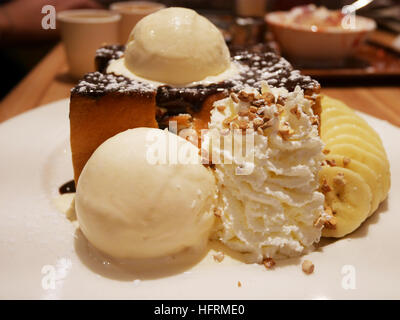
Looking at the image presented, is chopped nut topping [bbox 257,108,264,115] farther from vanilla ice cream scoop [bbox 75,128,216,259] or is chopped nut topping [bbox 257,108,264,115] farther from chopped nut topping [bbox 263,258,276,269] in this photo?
chopped nut topping [bbox 263,258,276,269]

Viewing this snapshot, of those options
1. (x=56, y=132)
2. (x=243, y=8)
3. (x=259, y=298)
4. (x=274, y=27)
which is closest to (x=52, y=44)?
(x=243, y=8)

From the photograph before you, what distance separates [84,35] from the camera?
252 cm

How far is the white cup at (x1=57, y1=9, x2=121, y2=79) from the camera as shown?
2.49m

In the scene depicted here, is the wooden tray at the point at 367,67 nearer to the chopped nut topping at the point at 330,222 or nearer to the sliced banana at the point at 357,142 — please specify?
the sliced banana at the point at 357,142

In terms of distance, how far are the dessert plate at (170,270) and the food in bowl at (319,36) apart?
1.59 metres

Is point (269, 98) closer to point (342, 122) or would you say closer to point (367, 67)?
point (342, 122)

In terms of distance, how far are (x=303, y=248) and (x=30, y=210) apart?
0.80m

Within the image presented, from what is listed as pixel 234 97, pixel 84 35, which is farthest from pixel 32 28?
pixel 234 97

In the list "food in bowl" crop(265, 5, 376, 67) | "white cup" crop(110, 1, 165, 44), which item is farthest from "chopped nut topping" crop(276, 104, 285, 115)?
"white cup" crop(110, 1, 165, 44)

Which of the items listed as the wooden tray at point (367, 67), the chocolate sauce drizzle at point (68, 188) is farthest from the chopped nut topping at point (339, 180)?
the wooden tray at point (367, 67)

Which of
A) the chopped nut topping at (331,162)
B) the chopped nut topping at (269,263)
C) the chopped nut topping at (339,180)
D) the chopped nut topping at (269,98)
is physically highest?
the chopped nut topping at (269,98)

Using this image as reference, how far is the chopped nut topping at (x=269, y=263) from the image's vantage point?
41.2 inches

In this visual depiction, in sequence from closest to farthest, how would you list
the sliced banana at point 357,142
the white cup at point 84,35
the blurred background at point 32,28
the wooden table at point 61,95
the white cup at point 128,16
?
the sliced banana at point 357,142 → the wooden table at point 61,95 → the white cup at point 84,35 → the white cup at point 128,16 → the blurred background at point 32,28

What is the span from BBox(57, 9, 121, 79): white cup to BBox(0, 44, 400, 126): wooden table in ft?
0.52
